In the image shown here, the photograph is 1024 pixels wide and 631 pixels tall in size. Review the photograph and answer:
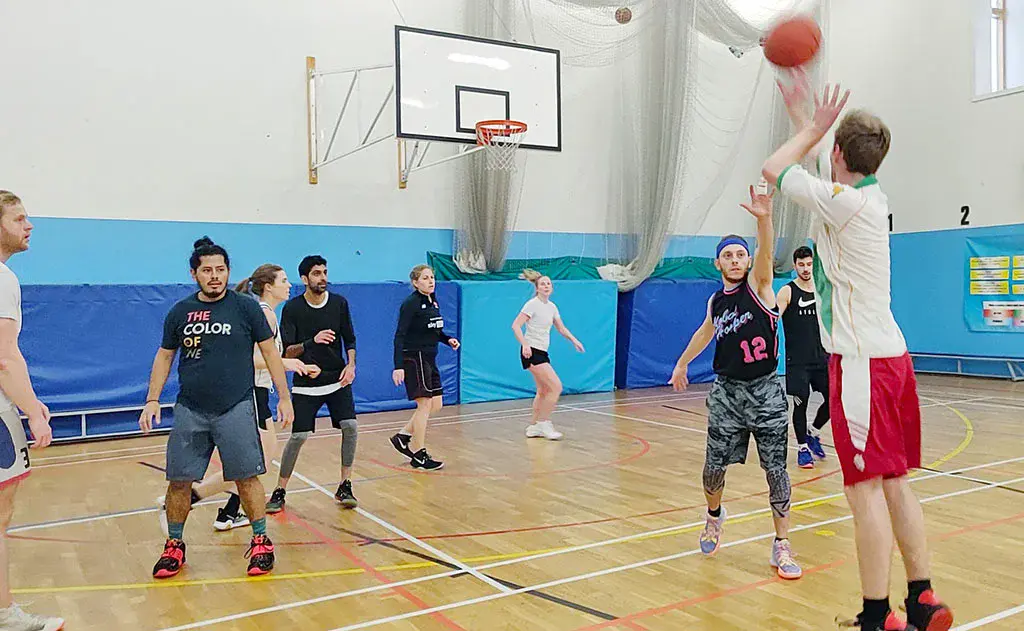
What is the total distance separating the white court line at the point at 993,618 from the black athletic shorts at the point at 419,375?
4.46m

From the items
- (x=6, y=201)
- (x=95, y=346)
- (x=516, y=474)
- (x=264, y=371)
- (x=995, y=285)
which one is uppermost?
(x=6, y=201)

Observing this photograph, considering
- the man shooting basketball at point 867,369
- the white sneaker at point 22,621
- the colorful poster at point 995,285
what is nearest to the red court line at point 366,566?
the white sneaker at point 22,621

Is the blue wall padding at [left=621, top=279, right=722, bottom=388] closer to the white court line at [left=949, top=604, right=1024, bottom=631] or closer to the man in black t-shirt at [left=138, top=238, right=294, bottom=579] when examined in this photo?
the man in black t-shirt at [left=138, top=238, right=294, bottom=579]

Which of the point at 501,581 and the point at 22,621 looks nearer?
the point at 22,621

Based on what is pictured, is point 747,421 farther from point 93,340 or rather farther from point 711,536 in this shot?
point 93,340

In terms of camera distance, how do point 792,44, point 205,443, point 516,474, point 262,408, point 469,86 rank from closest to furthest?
point 792,44 < point 205,443 < point 262,408 < point 516,474 < point 469,86

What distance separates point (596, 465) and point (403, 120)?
517 cm

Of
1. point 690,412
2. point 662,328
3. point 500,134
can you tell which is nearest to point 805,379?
point 690,412

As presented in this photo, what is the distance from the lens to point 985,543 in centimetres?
476

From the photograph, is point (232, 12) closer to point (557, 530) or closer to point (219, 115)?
point (219, 115)

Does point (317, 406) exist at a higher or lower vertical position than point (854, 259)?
lower

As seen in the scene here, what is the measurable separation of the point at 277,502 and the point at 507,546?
5.84 feet

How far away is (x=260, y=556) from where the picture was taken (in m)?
4.45

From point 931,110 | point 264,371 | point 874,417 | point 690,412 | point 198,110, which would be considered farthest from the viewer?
point 931,110
